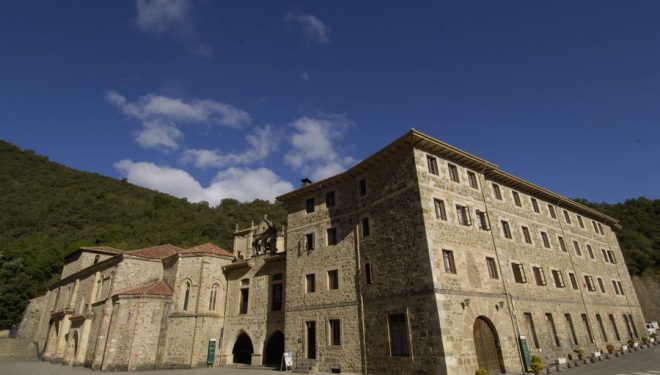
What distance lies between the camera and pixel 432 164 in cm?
1816

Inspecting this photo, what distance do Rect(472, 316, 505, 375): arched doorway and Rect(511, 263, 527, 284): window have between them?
4.33m

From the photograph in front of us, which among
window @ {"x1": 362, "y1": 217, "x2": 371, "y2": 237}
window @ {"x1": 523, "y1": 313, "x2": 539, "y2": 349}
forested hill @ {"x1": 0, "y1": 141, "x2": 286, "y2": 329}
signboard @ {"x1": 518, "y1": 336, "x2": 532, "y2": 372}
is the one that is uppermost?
forested hill @ {"x1": 0, "y1": 141, "x2": 286, "y2": 329}

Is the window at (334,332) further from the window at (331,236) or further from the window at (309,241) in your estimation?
the window at (309,241)

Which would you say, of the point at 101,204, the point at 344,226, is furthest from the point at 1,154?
the point at 344,226

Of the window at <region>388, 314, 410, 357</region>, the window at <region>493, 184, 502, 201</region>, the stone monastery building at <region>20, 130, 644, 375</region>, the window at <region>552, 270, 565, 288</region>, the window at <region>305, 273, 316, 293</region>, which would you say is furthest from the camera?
the window at <region>552, 270, 565, 288</region>

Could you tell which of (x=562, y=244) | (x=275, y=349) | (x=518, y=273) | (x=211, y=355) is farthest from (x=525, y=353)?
(x=211, y=355)

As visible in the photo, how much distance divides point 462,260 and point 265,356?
15.6 m

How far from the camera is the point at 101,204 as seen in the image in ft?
250

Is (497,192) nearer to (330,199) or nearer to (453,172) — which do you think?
(453,172)

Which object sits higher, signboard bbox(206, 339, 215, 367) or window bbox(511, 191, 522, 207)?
window bbox(511, 191, 522, 207)

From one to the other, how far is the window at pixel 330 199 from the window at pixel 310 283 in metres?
4.62

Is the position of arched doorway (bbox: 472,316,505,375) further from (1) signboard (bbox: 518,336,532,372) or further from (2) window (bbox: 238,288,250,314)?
(2) window (bbox: 238,288,250,314)

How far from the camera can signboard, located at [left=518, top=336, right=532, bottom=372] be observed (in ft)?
53.4

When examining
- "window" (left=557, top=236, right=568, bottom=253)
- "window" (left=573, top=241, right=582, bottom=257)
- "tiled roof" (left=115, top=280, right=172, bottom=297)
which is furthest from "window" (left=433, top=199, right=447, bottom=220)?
"tiled roof" (left=115, top=280, right=172, bottom=297)
